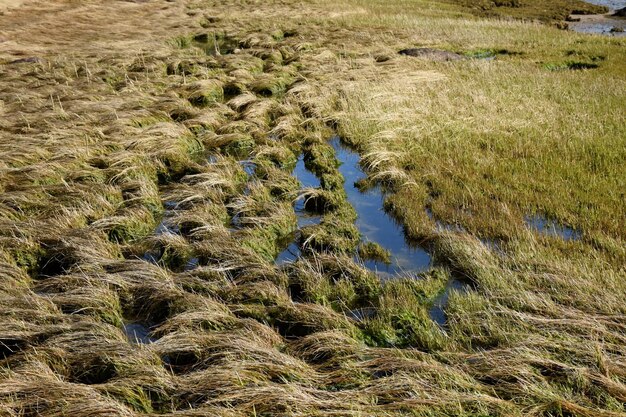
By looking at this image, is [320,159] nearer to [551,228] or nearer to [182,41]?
[551,228]

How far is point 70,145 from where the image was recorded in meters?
12.1

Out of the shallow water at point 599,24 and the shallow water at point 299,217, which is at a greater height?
the shallow water at point 599,24

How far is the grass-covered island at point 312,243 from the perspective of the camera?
5.39 meters

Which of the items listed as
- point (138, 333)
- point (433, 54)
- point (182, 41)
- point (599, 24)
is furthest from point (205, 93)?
point (599, 24)

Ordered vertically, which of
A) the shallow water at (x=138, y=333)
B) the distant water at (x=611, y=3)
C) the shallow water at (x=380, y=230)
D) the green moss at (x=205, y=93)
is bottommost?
the shallow water at (x=138, y=333)

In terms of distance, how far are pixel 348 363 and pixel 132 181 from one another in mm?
6672

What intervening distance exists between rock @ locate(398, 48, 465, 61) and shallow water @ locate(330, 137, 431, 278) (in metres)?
12.1

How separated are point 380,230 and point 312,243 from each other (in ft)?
4.90

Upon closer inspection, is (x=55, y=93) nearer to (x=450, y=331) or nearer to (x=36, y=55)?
(x=36, y=55)

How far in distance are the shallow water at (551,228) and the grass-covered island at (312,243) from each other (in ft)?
0.22

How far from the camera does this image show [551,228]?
8.80 m

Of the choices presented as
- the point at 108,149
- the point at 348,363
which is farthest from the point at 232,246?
the point at 108,149

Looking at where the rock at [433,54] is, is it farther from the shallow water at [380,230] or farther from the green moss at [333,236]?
the green moss at [333,236]

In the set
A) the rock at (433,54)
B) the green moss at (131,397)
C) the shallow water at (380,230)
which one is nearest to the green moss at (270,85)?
the shallow water at (380,230)
